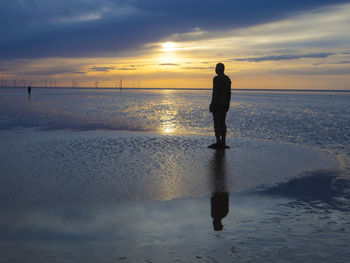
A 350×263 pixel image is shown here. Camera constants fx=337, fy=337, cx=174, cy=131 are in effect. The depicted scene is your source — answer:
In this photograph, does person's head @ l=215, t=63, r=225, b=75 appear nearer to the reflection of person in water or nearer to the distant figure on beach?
the distant figure on beach

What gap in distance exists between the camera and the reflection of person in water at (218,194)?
510cm

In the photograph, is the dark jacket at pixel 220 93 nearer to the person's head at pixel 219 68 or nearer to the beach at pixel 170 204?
the person's head at pixel 219 68

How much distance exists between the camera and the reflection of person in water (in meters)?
5.10

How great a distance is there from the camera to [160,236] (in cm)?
436

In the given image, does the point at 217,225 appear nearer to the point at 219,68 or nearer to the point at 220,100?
the point at 220,100

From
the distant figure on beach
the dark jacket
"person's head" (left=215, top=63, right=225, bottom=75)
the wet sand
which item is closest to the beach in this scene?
the wet sand

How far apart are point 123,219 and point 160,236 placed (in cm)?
91

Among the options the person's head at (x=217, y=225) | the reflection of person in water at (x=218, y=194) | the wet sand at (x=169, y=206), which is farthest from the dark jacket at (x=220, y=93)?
the person's head at (x=217, y=225)

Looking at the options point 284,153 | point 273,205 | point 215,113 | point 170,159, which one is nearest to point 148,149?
Answer: point 170,159

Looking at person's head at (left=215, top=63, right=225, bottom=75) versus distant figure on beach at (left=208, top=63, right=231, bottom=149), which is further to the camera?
person's head at (left=215, top=63, right=225, bottom=75)

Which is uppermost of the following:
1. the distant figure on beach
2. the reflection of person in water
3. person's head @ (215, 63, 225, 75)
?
person's head @ (215, 63, 225, 75)

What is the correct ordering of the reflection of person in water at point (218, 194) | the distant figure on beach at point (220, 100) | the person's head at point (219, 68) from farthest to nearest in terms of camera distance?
the person's head at point (219, 68)
the distant figure on beach at point (220, 100)
the reflection of person in water at point (218, 194)

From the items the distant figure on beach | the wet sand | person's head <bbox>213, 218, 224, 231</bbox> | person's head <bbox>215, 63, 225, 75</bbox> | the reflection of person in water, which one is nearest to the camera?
the wet sand

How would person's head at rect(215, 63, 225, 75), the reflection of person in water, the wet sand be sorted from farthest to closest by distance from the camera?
person's head at rect(215, 63, 225, 75) < the reflection of person in water < the wet sand
